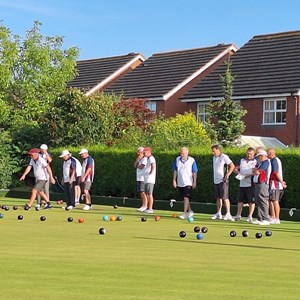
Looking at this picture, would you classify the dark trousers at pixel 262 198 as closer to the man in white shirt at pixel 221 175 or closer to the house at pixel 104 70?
the man in white shirt at pixel 221 175

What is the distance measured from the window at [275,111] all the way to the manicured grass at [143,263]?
23.3 m

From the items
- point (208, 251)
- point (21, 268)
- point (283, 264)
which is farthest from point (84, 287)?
point (208, 251)

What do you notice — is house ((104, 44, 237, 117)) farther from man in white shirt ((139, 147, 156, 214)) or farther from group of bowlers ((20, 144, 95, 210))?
man in white shirt ((139, 147, 156, 214))

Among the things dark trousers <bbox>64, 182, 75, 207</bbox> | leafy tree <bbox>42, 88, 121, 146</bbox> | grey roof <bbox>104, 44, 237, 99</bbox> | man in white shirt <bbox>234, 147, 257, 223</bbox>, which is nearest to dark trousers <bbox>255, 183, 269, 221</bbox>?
man in white shirt <bbox>234, 147, 257, 223</bbox>

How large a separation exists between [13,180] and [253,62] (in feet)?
51.9

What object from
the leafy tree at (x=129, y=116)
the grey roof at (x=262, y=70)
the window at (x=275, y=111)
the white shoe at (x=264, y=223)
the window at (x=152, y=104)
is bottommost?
the white shoe at (x=264, y=223)

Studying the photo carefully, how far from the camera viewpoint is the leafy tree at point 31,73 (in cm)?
4141

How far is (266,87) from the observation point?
41.2m

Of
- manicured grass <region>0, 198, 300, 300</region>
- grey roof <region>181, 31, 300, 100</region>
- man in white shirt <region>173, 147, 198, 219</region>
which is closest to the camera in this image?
manicured grass <region>0, 198, 300, 300</region>

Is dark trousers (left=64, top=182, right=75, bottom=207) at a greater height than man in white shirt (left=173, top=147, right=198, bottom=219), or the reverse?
man in white shirt (left=173, top=147, right=198, bottom=219)

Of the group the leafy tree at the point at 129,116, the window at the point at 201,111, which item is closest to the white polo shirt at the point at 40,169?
the leafy tree at the point at 129,116

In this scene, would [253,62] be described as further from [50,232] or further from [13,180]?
[50,232]

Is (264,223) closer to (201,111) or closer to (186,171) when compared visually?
(186,171)

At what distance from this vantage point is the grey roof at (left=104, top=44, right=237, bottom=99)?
47469 mm
